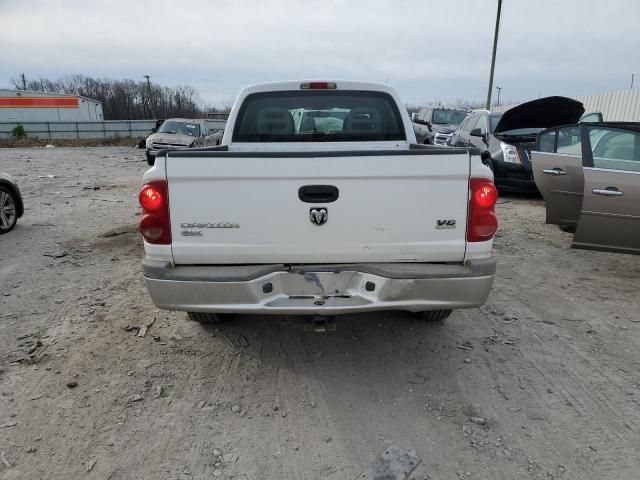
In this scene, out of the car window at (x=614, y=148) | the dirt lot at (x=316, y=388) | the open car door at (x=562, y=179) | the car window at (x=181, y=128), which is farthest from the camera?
the car window at (x=181, y=128)

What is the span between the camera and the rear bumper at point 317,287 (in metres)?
2.92

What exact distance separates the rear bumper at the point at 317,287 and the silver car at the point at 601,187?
113 inches

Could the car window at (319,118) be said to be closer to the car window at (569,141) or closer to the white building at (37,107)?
the car window at (569,141)

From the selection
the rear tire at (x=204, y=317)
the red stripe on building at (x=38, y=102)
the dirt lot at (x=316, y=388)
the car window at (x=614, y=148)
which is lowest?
the dirt lot at (x=316, y=388)

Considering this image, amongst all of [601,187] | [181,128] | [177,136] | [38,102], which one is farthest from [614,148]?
[38,102]

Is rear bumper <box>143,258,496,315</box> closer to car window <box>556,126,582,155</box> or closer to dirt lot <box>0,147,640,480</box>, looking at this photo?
A: dirt lot <box>0,147,640,480</box>

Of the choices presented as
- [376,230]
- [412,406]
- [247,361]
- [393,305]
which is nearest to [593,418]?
[412,406]

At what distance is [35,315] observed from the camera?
4.40 meters

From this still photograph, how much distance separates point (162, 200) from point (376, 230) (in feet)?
4.29

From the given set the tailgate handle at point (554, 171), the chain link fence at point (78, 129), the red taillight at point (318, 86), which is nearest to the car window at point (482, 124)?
the tailgate handle at point (554, 171)

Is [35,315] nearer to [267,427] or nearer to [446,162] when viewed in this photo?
[267,427]

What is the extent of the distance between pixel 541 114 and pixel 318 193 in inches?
350

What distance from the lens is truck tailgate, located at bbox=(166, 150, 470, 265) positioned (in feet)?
9.39

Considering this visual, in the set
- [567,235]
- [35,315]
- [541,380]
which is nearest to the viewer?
[541,380]
